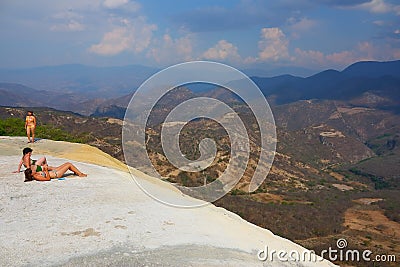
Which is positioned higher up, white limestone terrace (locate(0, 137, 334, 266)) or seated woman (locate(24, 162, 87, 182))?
seated woman (locate(24, 162, 87, 182))

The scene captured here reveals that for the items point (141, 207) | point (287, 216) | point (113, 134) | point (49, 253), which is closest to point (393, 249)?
point (287, 216)

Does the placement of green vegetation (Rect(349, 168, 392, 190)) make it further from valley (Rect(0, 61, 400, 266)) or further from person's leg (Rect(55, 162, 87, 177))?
person's leg (Rect(55, 162, 87, 177))

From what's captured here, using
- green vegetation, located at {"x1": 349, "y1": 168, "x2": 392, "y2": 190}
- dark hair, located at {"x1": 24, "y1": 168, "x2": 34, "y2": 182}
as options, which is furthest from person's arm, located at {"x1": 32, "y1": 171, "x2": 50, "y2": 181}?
green vegetation, located at {"x1": 349, "y1": 168, "x2": 392, "y2": 190}

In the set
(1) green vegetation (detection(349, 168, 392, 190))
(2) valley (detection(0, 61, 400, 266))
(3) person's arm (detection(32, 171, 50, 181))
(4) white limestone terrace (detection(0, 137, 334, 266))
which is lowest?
(1) green vegetation (detection(349, 168, 392, 190))

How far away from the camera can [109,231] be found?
9641mm

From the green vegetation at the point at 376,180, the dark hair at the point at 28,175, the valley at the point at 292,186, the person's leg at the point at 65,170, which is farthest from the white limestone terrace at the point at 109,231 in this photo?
the green vegetation at the point at 376,180

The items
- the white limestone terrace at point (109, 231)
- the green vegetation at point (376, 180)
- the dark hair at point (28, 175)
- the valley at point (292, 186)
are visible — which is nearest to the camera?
the white limestone terrace at point (109, 231)

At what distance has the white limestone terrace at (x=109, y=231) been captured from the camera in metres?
8.40

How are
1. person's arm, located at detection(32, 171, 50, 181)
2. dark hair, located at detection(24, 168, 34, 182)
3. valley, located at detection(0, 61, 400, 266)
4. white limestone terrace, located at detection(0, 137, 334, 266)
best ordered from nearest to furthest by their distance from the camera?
white limestone terrace, located at detection(0, 137, 334, 266) → dark hair, located at detection(24, 168, 34, 182) → person's arm, located at detection(32, 171, 50, 181) → valley, located at detection(0, 61, 400, 266)

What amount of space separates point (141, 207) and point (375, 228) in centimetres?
5886

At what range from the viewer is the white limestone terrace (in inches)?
331

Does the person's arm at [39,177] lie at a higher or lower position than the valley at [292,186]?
higher

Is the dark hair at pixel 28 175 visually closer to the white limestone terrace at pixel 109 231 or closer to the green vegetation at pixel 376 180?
the white limestone terrace at pixel 109 231

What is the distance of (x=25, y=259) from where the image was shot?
8.04 metres
